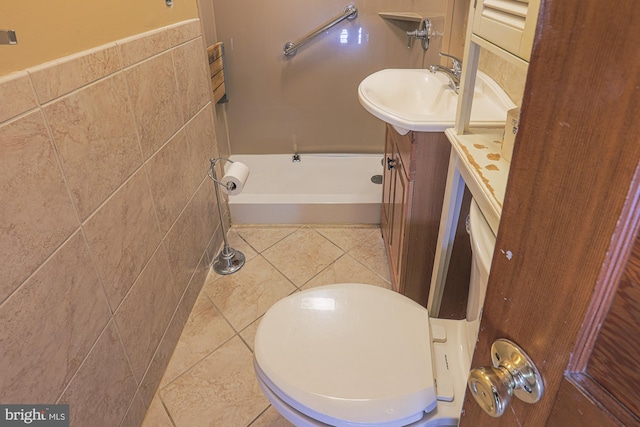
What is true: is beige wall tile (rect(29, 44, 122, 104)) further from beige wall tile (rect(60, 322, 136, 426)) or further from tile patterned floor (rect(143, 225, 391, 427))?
tile patterned floor (rect(143, 225, 391, 427))

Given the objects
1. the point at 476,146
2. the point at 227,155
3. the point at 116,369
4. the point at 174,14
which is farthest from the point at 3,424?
the point at 227,155

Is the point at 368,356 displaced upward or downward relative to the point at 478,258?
downward

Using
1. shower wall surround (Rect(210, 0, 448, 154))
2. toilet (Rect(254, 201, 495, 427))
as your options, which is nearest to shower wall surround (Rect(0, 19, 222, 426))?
toilet (Rect(254, 201, 495, 427))

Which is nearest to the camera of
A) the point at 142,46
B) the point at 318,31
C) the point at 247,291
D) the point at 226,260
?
the point at 142,46

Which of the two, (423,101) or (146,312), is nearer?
(146,312)

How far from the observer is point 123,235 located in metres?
1.13

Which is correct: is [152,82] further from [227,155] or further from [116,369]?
[227,155]

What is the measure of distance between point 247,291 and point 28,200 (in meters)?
1.14

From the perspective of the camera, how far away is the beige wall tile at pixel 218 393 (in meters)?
1.31

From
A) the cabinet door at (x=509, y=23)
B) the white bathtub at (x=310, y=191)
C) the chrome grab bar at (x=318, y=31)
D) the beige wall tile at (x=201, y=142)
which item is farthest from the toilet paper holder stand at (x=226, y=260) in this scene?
the cabinet door at (x=509, y=23)

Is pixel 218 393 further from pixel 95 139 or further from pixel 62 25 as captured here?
pixel 62 25

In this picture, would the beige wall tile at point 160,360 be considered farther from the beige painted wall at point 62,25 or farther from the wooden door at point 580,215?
the wooden door at point 580,215

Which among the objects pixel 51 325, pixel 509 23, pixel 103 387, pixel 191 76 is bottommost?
pixel 103 387

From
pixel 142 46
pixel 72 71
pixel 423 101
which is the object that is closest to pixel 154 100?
pixel 142 46
